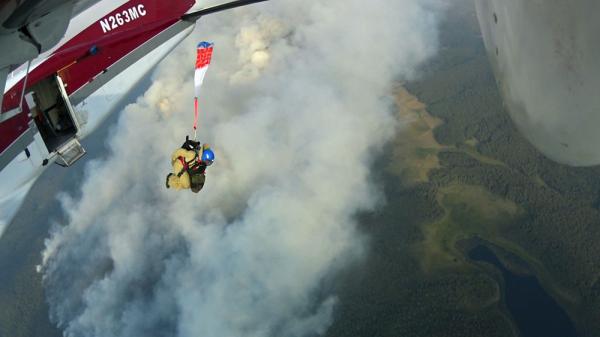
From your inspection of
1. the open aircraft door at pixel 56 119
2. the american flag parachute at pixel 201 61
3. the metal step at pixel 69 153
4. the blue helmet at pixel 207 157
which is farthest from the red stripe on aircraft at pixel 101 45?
the blue helmet at pixel 207 157

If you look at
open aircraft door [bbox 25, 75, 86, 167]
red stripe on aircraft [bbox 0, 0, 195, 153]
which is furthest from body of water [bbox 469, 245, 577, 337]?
open aircraft door [bbox 25, 75, 86, 167]

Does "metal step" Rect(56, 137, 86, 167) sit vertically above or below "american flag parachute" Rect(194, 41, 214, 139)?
below

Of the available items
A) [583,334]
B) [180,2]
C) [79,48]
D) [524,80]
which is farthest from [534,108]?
[583,334]

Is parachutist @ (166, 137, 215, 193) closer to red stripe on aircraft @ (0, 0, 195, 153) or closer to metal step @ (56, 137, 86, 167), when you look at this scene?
metal step @ (56, 137, 86, 167)

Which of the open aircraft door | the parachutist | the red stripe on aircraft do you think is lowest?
the parachutist

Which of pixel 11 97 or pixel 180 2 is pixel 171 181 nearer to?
pixel 11 97

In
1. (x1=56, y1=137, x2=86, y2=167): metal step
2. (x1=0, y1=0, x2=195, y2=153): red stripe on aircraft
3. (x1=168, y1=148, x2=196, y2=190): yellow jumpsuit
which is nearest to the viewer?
(x1=0, y1=0, x2=195, y2=153): red stripe on aircraft

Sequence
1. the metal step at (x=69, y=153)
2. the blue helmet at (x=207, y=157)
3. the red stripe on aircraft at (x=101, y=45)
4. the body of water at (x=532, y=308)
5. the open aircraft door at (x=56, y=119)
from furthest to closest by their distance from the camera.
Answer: the body of water at (x=532, y=308) < the metal step at (x=69, y=153) < the open aircraft door at (x=56, y=119) < the blue helmet at (x=207, y=157) < the red stripe on aircraft at (x=101, y=45)

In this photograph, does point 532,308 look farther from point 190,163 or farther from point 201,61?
point 201,61

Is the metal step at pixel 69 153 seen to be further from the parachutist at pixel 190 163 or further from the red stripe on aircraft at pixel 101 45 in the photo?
the parachutist at pixel 190 163
